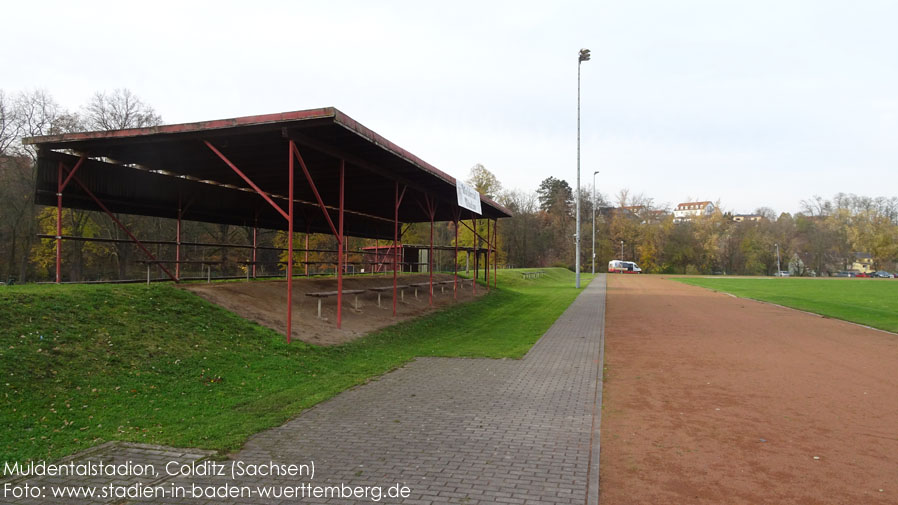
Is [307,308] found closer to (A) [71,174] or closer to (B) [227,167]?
(B) [227,167]

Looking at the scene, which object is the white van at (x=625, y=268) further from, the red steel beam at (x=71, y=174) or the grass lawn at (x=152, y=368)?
the red steel beam at (x=71, y=174)

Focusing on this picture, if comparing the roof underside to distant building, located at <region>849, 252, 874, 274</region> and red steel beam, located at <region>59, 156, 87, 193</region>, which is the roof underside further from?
distant building, located at <region>849, 252, 874, 274</region>

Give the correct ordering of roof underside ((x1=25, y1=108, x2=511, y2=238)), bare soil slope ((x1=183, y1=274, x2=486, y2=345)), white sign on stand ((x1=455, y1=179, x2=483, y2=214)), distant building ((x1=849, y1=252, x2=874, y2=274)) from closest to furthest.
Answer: roof underside ((x1=25, y1=108, x2=511, y2=238)), bare soil slope ((x1=183, y1=274, x2=486, y2=345)), white sign on stand ((x1=455, y1=179, x2=483, y2=214)), distant building ((x1=849, y1=252, x2=874, y2=274))

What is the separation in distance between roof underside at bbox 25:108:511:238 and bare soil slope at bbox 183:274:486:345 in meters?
3.13

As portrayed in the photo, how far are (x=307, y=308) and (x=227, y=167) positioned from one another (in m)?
4.15

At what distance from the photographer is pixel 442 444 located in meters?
4.73

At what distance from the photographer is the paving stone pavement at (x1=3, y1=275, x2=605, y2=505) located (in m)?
3.71

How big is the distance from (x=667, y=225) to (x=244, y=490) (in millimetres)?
88120

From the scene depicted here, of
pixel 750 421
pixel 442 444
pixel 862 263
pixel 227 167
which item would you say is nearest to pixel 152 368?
pixel 442 444

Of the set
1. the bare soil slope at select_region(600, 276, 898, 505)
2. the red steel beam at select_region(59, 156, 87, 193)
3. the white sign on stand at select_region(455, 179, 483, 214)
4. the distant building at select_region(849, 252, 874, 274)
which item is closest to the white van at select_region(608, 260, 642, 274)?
the distant building at select_region(849, 252, 874, 274)

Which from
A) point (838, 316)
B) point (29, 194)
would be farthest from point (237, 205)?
point (838, 316)

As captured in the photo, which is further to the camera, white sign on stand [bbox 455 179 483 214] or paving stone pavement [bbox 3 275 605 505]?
white sign on stand [bbox 455 179 483 214]

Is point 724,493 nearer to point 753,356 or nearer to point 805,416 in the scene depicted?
point 805,416

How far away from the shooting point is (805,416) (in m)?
5.96
